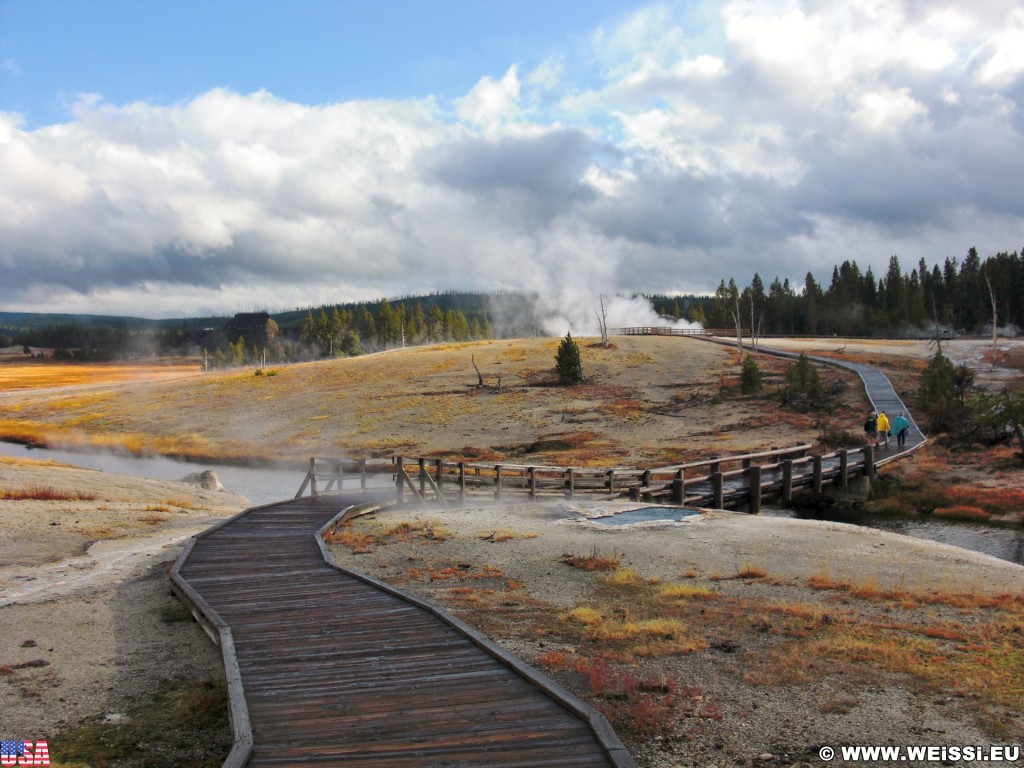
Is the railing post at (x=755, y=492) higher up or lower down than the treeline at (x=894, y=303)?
lower down

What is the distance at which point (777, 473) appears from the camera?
3073 cm

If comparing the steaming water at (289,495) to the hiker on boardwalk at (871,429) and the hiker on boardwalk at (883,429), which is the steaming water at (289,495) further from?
the hiker on boardwalk at (871,429)

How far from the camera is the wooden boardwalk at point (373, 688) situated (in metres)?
6.13

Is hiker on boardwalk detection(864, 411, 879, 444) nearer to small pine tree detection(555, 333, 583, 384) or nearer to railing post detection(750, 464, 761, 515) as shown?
railing post detection(750, 464, 761, 515)

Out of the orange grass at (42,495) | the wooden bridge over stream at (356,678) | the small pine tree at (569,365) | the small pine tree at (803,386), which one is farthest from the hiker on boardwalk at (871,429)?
the orange grass at (42,495)

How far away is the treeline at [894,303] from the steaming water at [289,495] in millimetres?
76793

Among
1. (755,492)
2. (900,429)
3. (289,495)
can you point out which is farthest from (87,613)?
(900,429)

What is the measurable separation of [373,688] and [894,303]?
5425 inches

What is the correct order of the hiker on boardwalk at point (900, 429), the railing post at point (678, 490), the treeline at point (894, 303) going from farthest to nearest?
the treeline at point (894, 303) < the hiker on boardwalk at point (900, 429) < the railing post at point (678, 490)

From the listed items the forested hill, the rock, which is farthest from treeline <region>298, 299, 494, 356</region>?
the rock

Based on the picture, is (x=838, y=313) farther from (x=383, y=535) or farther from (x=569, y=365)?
(x=383, y=535)

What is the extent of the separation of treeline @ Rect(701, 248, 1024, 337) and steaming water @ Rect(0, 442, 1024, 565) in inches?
3023

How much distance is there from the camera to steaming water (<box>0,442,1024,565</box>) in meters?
22.5

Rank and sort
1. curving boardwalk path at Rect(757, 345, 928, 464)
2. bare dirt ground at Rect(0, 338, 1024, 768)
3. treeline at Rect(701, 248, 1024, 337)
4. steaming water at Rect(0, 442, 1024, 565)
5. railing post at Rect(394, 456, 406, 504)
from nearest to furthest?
1. bare dirt ground at Rect(0, 338, 1024, 768)
2. steaming water at Rect(0, 442, 1024, 565)
3. railing post at Rect(394, 456, 406, 504)
4. curving boardwalk path at Rect(757, 345, 928, 464)
5. treeline at Rect(701, 248, 1024, 337)
